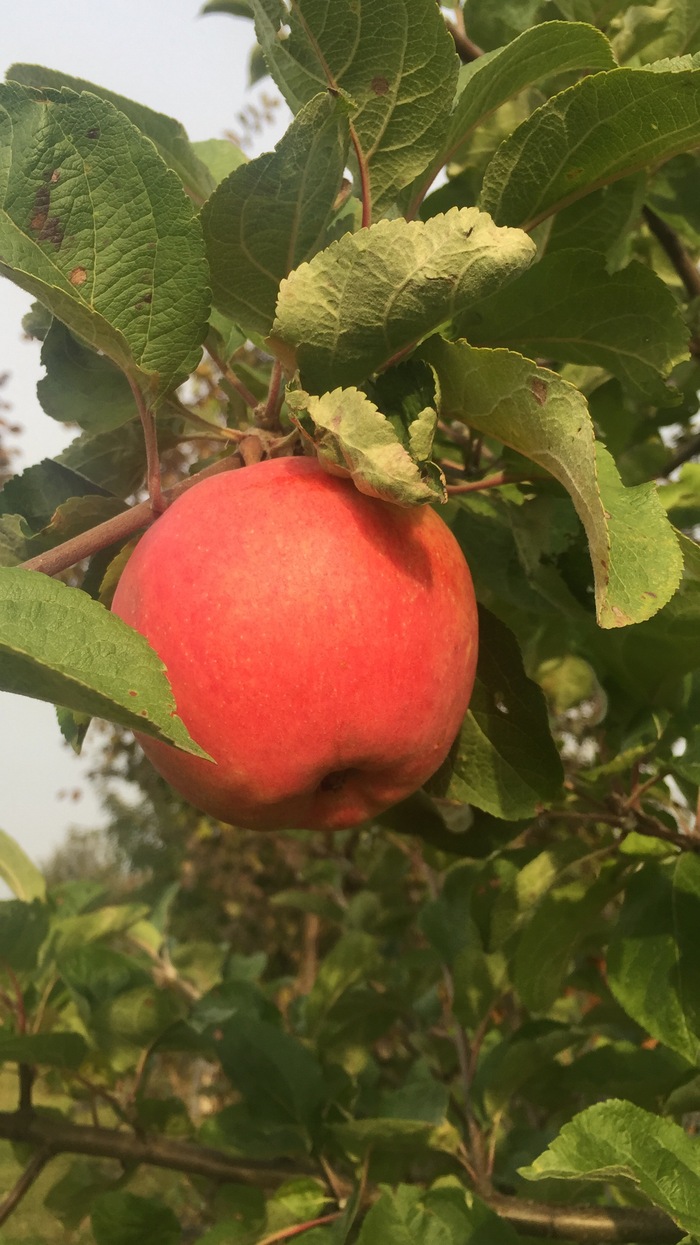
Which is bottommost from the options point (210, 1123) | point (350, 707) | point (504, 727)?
point (210, 1123)

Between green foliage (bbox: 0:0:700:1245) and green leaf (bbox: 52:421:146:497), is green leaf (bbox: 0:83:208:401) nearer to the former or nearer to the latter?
green foliage (bbox: 0:0:700:1245)

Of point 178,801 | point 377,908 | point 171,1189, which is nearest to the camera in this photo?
point 377,908

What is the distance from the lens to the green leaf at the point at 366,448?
0.44 meters

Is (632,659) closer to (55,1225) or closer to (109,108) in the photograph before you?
(109,108)

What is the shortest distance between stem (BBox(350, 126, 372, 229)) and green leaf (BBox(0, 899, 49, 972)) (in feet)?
2.95

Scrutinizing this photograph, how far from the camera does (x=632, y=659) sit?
2.81 ft

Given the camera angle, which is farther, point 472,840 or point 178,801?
point 178,801

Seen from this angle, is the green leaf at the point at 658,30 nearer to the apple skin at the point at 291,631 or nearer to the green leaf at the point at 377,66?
the green leaf at the point at 377,66

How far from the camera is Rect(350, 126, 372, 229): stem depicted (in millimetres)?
540

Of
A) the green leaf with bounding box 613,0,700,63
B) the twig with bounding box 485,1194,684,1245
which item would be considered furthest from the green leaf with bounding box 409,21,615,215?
the twig with bounding box 485,1194,684,1245

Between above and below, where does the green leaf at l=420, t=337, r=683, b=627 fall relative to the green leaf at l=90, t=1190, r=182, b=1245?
above

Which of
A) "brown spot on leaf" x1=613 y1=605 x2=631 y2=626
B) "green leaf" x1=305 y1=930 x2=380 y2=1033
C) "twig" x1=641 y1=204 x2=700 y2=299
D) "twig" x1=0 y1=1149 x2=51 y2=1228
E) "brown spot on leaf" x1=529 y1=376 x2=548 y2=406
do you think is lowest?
"green leaf" x1=305 y1=930 x2=380 y2=1033

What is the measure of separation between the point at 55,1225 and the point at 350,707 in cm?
173

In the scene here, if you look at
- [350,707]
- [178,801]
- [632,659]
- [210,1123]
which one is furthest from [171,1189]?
[350,707]
